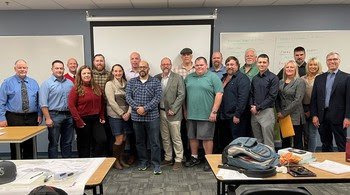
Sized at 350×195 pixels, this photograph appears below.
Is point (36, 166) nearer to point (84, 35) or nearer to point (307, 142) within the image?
point (84, 35)

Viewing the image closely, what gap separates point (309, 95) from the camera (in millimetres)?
3660

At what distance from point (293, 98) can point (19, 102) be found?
344cm

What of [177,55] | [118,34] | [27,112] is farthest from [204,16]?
[27,112]

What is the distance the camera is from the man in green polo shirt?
142 inches

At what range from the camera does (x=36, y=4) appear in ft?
13.8

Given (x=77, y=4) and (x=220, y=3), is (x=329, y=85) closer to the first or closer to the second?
(x=220, y=3)

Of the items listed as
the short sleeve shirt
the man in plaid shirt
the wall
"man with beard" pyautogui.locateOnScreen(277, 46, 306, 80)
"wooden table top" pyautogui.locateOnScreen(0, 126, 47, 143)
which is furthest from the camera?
the wall

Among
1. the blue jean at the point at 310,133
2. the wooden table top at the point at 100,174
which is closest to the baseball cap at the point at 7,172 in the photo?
the wooden table top at the point at 100,174

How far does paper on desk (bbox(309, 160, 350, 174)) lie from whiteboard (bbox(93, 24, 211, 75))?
2.83m

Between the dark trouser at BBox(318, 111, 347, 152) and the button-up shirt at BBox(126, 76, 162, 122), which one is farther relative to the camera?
the button-up shirt at BBox(126, 76, 162, 122)

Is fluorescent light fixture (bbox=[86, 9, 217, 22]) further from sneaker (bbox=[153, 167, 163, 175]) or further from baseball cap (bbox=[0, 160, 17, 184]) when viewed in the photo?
baseball cap (bbox=[0, 160, 17, 184])

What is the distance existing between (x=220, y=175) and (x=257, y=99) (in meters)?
1.87

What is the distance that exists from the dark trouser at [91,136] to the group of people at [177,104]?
1 cm

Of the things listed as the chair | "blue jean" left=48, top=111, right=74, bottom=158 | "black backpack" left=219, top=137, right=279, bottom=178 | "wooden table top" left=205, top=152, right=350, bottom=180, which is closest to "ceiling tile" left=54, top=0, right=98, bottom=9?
"blue jean" left=48, top=111, right=74, bottom=158
